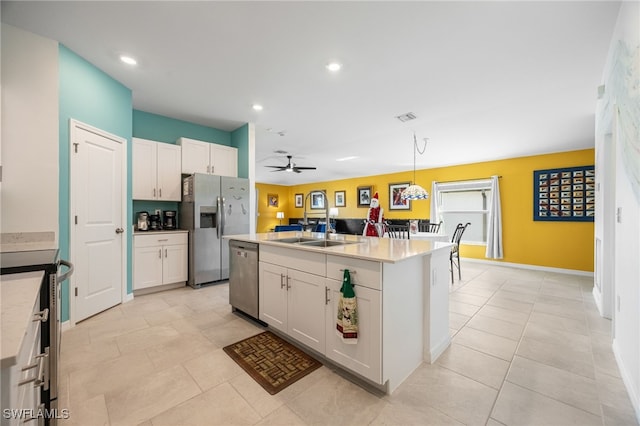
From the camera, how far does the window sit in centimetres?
612

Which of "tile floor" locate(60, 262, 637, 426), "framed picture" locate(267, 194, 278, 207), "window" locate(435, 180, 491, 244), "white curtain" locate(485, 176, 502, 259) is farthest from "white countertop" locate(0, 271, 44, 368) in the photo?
"framed picture" locate(267, 194, 278, 207)

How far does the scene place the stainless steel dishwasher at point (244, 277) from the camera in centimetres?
257

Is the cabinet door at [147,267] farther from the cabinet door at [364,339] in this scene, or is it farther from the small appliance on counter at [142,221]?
the cabinet door at [364,339]

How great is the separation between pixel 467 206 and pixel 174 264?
6416 millimetres

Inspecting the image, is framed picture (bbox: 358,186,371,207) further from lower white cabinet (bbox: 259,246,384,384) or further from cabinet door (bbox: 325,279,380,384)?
cabinet door (bbox: 325,279,380,384)

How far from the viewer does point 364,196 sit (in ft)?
27.8

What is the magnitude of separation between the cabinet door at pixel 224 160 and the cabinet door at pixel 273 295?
2441 mm

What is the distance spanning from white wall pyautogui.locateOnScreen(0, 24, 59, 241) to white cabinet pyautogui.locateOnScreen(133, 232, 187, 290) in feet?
3.91

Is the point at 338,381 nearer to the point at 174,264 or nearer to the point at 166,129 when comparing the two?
the point at 174,264

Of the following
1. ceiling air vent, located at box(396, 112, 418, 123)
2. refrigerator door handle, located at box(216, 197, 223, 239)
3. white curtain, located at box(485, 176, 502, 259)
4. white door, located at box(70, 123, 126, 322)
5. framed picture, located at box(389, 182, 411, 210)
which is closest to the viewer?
white door, located at box(70, 123, 126, 322)

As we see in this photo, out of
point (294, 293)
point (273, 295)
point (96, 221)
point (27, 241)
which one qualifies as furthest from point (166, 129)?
point (294, 293)

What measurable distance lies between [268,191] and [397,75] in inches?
327

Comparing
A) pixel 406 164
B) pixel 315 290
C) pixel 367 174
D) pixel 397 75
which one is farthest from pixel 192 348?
pixel 367 174

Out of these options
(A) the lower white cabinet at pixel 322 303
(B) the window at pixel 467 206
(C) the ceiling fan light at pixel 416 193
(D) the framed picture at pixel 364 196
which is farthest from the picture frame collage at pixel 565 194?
(A) the lower white cabinet at pixel 322 303
